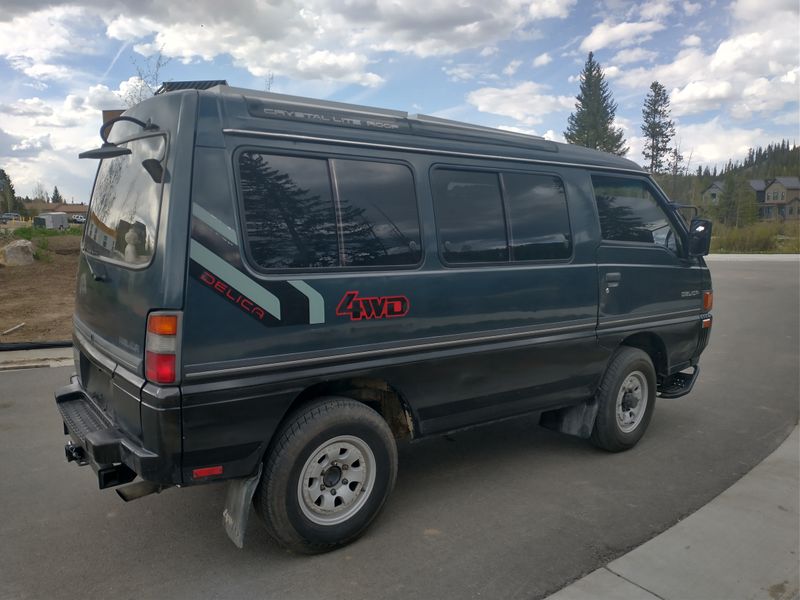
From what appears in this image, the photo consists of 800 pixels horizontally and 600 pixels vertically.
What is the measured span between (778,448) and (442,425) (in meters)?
3.20

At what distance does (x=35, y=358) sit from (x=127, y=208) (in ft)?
18.7

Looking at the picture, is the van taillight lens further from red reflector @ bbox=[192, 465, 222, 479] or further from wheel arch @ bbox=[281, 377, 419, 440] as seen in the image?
red reflector @ bbox=[192, 465, 222, 479]

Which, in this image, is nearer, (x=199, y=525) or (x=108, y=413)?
(x=108, y=413)

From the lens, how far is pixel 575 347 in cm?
469

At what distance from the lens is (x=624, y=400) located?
5.23 m

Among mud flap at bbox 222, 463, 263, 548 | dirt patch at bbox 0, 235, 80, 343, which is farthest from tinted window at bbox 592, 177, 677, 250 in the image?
dirt patch at bbox 0, 235, 80, 343

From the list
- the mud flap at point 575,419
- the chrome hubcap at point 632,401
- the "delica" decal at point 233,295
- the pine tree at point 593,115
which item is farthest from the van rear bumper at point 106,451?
the pine tree at point 593,115

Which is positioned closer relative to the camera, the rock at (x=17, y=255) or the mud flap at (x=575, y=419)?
the mud flap at (x=575, y=419)

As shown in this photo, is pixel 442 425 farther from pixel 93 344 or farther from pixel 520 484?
pixel 93 344

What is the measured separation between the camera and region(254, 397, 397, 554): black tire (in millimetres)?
3328

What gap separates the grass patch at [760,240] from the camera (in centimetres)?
3425

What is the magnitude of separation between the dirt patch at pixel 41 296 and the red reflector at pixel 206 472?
23.5ft

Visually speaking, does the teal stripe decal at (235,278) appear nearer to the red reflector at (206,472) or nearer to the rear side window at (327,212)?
the rear side window at (327,212)

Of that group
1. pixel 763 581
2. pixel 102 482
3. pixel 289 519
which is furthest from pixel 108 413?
pixel 763 581
